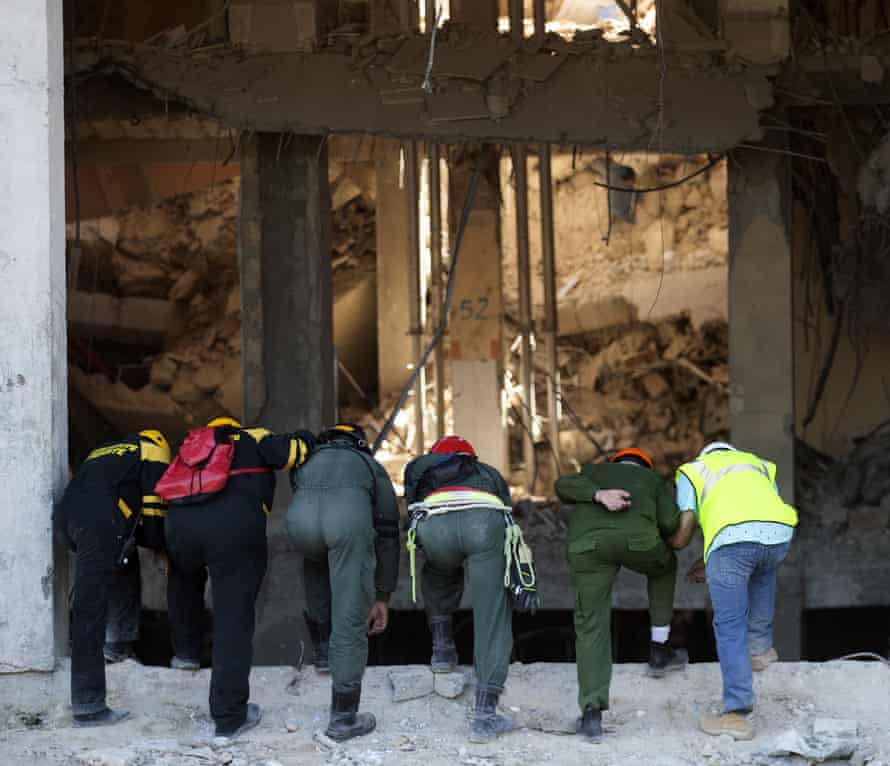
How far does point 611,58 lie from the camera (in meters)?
11.8

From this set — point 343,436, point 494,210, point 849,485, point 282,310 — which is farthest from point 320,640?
point 494,210

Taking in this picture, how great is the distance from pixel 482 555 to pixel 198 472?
1468 mm

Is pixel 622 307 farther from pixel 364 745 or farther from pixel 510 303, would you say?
pixel 364 745

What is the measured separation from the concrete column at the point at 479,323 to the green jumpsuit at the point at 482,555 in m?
6.84

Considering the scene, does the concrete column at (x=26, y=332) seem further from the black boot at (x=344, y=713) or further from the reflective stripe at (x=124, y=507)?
the black boot at (x=344, y=713)

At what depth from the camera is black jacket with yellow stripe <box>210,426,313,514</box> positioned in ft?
25.1

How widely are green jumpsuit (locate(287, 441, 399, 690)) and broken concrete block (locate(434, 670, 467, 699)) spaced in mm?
694

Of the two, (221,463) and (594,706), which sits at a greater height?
(221,463)

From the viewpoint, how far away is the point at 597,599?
774 cm

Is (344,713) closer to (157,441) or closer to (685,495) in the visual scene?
(157,441)

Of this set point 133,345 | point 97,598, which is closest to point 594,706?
point 97,598

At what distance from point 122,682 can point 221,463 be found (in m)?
1.59

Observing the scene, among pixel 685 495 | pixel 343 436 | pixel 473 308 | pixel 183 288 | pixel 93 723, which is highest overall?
pixel 183 288

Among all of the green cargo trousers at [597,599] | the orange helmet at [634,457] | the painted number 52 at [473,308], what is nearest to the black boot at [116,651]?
the green cargo trousers at [597,599]
